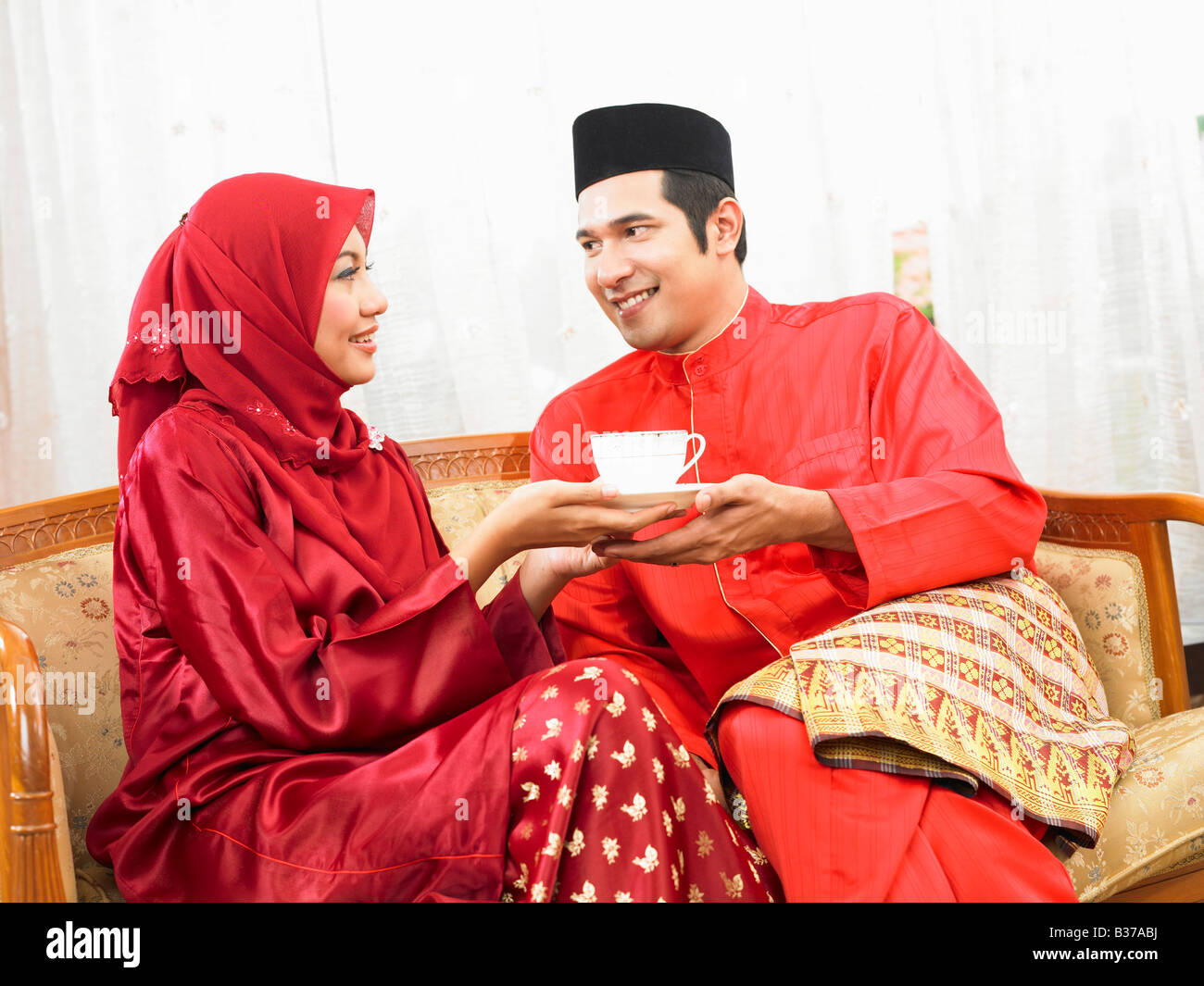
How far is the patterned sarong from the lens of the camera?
1.43 metres

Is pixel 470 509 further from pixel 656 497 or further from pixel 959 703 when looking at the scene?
pixel 959 703

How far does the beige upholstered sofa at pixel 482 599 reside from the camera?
1.36 metres

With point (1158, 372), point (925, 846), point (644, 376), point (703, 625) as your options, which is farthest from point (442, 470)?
point (1158, 372)

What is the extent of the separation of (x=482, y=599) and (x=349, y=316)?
29.3 inches

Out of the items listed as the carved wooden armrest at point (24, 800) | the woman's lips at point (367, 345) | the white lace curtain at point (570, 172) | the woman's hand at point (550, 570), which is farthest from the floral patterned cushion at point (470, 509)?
the carved wooden armrest at point (24, 800)

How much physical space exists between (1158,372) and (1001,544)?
1.73m

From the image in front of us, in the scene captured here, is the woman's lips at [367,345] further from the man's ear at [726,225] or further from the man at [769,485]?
the man's ear at [726,225]

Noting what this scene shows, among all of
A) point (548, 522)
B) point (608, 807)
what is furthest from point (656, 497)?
point (608, 807)

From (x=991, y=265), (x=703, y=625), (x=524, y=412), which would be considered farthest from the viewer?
(x=991, y=265)

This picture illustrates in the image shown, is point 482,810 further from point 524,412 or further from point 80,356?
point 80,356

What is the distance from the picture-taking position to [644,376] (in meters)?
2.18

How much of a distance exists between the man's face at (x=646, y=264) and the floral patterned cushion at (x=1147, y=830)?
1.11 m

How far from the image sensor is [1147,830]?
1602 millimetres
